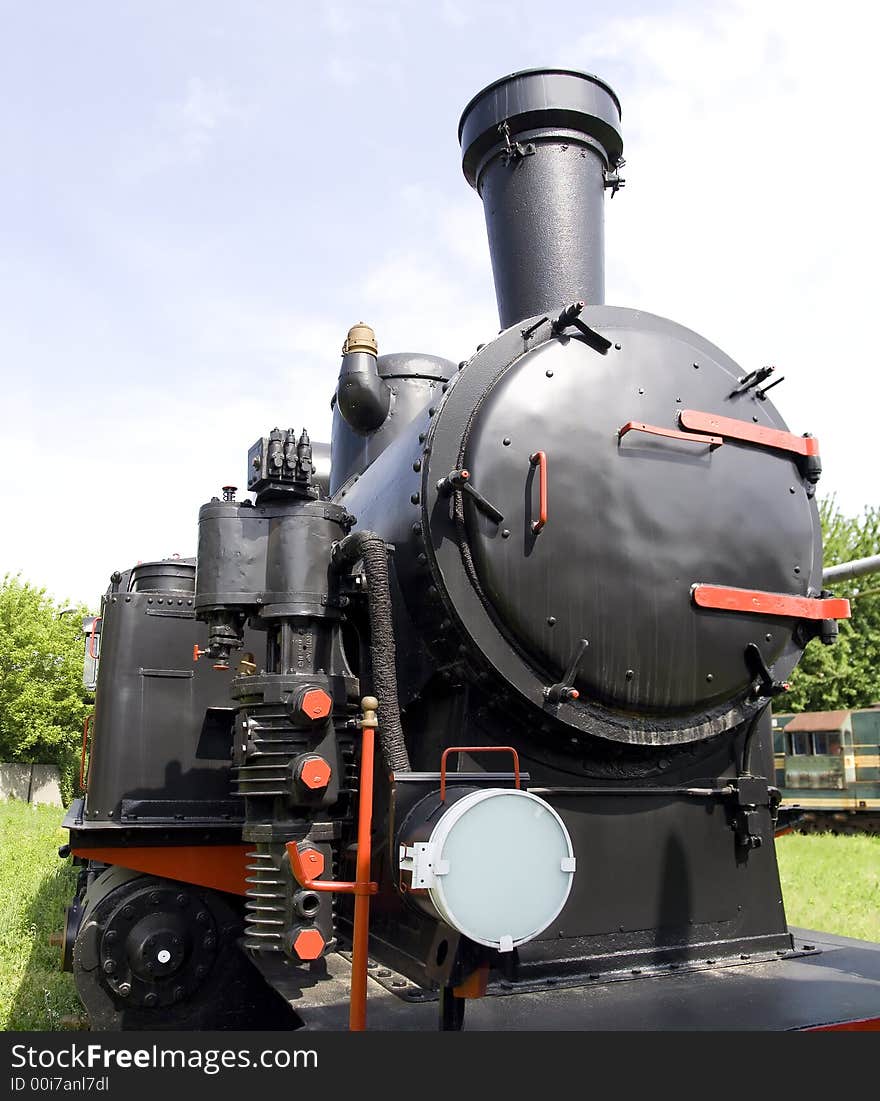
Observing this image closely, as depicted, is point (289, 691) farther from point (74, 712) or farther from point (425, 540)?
point (74, 712)

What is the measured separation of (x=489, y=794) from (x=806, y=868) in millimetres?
9606

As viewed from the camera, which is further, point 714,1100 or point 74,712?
point 74,712

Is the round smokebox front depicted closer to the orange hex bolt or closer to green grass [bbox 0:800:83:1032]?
the orange hex bolt

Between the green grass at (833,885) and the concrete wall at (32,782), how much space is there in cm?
2465

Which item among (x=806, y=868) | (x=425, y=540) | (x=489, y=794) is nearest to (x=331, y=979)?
(x=489, y=794)

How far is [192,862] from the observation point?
13.4ft

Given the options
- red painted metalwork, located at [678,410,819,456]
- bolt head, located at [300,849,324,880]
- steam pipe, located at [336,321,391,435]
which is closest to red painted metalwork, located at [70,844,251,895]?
bolt head, located at [300,849,324,880]

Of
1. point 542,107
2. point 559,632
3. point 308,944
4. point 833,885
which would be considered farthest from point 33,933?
point 833,885

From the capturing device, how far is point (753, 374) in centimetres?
361

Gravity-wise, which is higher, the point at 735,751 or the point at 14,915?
the point at 735,751

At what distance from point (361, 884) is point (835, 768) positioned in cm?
1663

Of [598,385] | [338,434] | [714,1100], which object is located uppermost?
[338,434]

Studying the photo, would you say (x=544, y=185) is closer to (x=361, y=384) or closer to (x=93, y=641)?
(x=361, y=384)

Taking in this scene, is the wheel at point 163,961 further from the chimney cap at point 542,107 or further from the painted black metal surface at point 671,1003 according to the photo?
the chimney cap at point 542,107
